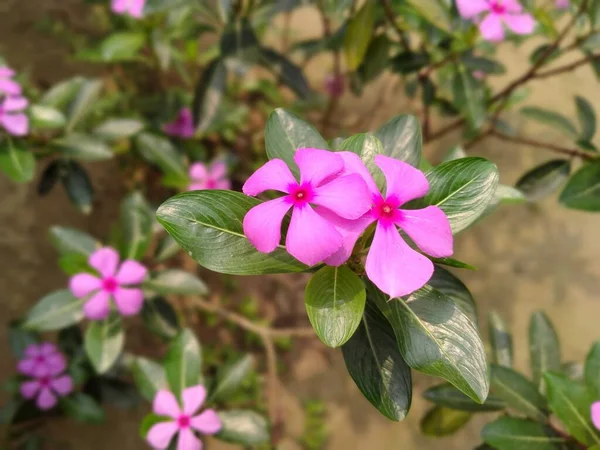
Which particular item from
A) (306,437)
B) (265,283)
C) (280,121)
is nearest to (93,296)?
(280,121)

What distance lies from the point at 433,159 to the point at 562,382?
1417 millimetres

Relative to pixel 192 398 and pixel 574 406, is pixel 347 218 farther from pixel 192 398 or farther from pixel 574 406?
pixel 192 398

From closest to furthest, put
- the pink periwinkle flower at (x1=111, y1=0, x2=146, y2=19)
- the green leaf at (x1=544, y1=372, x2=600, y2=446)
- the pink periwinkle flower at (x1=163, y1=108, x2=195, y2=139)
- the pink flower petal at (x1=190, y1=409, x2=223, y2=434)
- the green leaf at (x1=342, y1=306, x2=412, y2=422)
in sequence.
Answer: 1. the green leaf at (x1=342, y1=306, x2=412, y2=422)
2. the green leaf at (x1=544, y1=372, x2=600, y2=446)
3. the pink flower petal at (x1=190, y1=409, x2=223, y2=434)
4. the pink periwinkle flower at (x1=111, y1=0, x2=146, y2=19)
5. the pink periwinkle flower at (x1=163, y1=108, x2=195, y2=139)

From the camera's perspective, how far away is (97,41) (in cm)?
205

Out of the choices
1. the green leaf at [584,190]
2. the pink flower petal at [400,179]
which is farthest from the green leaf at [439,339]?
the green leaf at [584,190]

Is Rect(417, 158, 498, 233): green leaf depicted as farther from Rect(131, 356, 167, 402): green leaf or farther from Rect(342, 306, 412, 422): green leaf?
Rect(131, 356, 167, 402): green leaf

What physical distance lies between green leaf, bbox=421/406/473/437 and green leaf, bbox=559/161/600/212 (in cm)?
60

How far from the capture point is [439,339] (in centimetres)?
59

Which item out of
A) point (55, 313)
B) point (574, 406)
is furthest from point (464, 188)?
point (55, 313)

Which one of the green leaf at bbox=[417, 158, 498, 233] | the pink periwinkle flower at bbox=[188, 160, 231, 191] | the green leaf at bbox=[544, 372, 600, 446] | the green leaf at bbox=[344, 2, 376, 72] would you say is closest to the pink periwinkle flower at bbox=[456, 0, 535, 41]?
the green leaf at bbox=[344, 2, 376, 72]

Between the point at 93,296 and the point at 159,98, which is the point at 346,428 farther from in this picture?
the point at 159,98

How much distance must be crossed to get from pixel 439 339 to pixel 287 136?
35 centimetres

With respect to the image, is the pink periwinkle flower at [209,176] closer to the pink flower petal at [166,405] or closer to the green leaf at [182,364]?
the green leaf at [182,364]

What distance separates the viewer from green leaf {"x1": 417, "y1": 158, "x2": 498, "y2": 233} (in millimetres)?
601
